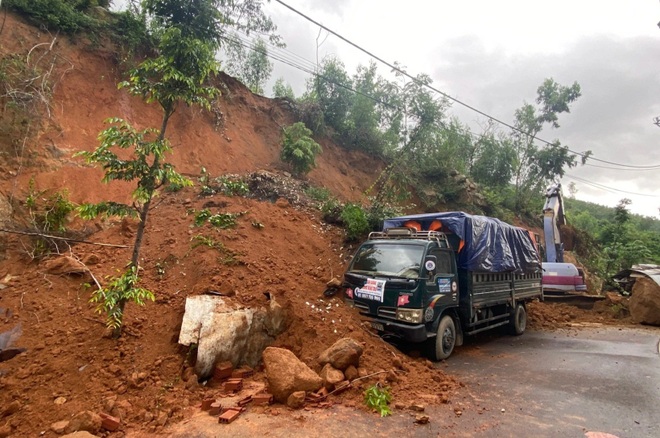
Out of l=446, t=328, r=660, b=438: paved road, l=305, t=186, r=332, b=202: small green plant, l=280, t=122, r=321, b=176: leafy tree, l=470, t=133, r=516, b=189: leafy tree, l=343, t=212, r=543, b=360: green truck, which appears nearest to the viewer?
l=446, t=328, r=660, b=438: paved road

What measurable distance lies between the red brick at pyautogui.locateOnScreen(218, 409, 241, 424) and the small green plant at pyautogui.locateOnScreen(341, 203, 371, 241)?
6870 mm

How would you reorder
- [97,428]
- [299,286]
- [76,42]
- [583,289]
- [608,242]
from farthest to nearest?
[608,242] → [583,289] → [76,42] → [299,286] → [97,428]

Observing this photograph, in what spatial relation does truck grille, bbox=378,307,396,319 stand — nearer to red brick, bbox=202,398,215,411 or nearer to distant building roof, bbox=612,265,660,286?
red brick, bbox=202,398,215,411

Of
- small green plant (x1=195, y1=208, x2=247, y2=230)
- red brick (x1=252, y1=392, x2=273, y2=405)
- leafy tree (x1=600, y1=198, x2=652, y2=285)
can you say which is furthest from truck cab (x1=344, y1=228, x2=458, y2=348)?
leafy tree (x1=600, y1=198, x2=652, y2=285)

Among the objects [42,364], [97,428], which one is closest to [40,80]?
[42,364]

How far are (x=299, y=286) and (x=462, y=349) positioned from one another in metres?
3.62

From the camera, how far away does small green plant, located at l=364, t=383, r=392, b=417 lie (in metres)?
4.15

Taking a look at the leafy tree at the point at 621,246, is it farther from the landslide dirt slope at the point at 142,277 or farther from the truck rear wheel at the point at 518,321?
the landslide dirt slope at the point at 142,277

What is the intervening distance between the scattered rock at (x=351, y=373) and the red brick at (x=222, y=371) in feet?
5.24

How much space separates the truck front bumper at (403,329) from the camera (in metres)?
5.77

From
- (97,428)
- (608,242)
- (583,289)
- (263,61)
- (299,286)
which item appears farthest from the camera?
(608,242)

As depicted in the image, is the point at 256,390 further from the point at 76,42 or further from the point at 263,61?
the point at 263,61

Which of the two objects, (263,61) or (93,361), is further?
(263,61)

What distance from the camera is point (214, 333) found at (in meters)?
5.04
